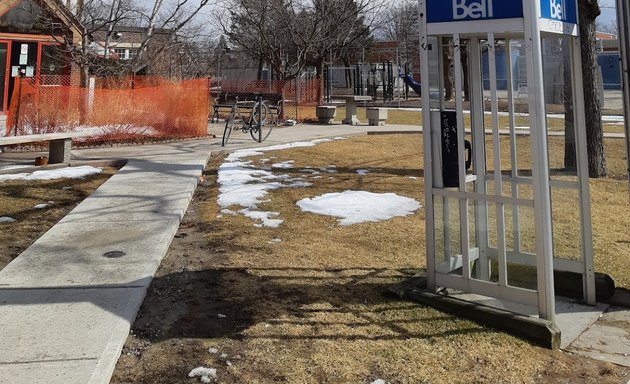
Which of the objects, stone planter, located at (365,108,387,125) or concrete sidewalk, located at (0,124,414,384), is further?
stone planter, located at (365,108,387,125)

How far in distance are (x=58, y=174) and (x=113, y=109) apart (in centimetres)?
509

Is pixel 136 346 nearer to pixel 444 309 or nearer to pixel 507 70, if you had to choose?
pixel 444 309

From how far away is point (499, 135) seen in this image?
14.4ft

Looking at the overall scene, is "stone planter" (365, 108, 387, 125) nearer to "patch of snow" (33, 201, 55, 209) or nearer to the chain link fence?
the chain link fence

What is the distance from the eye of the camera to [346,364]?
3293mm

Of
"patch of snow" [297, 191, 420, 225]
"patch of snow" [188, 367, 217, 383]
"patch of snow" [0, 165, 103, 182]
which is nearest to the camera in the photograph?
"patch of snow" [188, 367, 217, 383]

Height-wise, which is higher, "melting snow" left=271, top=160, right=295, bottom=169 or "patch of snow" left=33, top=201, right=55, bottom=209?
"melting snow" left=271, top=160, right=295, bottom=169

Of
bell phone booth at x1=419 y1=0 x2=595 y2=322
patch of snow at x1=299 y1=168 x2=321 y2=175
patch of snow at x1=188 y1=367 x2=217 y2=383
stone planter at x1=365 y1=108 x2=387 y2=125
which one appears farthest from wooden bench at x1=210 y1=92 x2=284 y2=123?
patch of snow at x1=188 y1=367 x2=217 y2=383

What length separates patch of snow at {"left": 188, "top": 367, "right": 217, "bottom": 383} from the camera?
3.11m

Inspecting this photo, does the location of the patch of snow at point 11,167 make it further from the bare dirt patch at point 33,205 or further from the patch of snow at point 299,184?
the patch of snow at point 299,184

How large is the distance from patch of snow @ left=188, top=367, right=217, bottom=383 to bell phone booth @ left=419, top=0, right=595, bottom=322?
5.87 ft

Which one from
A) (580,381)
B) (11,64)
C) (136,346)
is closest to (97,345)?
(136,346)

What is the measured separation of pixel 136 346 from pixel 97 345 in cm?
24

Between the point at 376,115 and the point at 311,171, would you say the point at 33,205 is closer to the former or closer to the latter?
the point at 311,171
